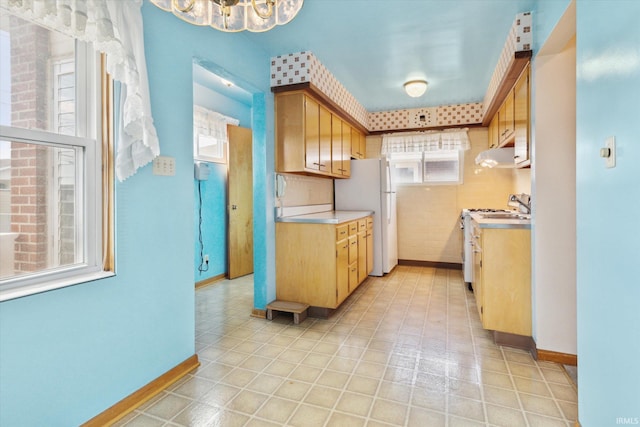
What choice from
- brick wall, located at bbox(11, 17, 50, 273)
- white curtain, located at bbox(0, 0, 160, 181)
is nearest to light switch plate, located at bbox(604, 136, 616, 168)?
white curtain, located at bbox(0, 0, 160, 181)

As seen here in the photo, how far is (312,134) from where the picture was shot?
3.24m

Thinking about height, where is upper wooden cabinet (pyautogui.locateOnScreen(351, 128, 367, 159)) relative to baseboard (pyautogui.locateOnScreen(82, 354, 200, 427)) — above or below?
above

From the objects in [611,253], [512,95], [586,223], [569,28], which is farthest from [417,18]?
[611,253]

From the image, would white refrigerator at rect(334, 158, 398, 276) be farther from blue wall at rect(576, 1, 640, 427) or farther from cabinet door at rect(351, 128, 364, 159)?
blue wall at rect(576, 1, 640, 427)

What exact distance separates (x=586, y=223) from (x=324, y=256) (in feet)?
6.46

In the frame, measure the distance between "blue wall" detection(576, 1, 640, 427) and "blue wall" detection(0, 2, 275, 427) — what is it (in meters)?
2.07

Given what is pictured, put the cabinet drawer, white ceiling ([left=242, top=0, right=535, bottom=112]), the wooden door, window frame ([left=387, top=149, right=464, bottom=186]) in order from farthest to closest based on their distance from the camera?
window frame ([left=387, top=149, right=464, bottom=186])
the wooden door
the cabinet drawer
white ceiling ([left=242, top=0, right=535, bottom=112])

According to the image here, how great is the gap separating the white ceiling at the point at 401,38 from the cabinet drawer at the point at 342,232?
1.66 metres

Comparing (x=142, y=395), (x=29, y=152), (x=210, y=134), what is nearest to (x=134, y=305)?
(x=142, y=395)

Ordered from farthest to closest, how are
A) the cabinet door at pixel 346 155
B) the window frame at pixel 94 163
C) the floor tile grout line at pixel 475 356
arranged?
the cabinet door at pixel 346 155, the floor tile grout line at pixel 475 356, the window frame at pixel 94 163

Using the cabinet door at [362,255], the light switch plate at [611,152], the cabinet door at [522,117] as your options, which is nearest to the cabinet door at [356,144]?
the cabinet door at [362,255]

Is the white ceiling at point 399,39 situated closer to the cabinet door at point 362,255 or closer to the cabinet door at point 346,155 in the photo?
the cabinet door at point 346,155

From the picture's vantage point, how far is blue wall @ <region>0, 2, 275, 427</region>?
4.25 feet

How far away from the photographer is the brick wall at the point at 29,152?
1350 millimetres
